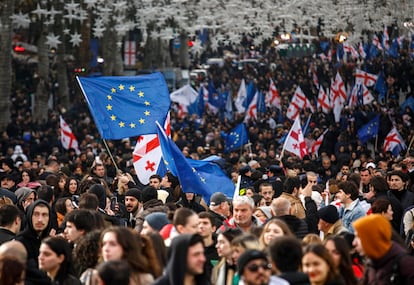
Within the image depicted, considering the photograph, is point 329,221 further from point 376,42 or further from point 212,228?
point 376,42

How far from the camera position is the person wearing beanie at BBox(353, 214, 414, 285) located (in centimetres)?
895

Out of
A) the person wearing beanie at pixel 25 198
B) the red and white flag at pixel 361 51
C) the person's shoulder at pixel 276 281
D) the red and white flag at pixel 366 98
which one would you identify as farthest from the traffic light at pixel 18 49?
the person's shoulder at pixel 276 281

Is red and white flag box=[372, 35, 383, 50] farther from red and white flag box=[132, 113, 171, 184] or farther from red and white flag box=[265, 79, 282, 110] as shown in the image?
red and white flag box=[132, 113, 171, 184]

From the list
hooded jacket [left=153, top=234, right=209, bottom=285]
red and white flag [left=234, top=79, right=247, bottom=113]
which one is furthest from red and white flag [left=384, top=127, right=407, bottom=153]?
hooded jacket [left=153, top=234, right=209, bottom=285]

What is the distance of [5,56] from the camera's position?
1470 inches

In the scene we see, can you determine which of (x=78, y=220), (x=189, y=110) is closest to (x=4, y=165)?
(x=78, y=220)

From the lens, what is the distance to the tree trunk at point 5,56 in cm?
3622

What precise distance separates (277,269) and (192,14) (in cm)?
3310

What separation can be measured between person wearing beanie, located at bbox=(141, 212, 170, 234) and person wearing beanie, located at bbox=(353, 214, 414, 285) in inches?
96.8

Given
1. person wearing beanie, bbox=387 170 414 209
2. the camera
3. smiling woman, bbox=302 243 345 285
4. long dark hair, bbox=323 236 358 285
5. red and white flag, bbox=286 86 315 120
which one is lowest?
red and white flag, bbox=286 86 315 120

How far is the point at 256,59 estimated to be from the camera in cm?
6944

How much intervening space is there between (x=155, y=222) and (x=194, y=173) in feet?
14.4

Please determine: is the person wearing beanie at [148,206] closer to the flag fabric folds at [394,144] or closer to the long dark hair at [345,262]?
the long dark hair at [345,262]

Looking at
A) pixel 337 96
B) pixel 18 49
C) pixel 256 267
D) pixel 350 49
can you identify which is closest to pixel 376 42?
pixel 350 49
